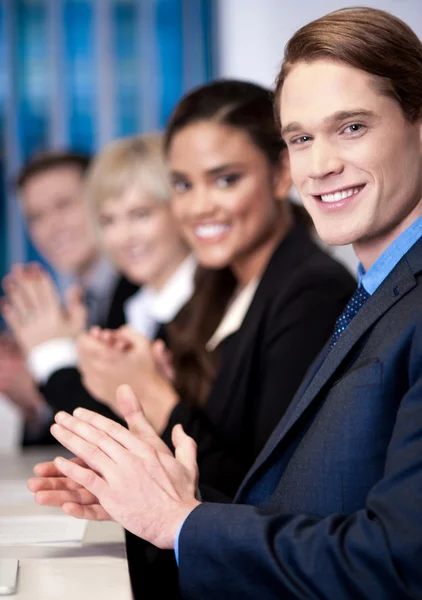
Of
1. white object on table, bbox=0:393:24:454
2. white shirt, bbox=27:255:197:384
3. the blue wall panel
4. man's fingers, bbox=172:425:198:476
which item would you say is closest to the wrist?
man's fingers, bbox=172:425:198:476

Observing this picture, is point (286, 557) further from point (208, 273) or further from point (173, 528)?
point (208, 273)

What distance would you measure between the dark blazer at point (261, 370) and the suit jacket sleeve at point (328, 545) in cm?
51

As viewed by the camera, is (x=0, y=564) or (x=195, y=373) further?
(x=195, y=373)

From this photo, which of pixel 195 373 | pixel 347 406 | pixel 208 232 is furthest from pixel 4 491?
pixel 347 406

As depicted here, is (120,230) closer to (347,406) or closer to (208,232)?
(208,232)

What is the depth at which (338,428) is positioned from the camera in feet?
3.24

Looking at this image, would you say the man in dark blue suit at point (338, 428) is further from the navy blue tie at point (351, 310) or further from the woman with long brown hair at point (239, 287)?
the woman with long brown hair at point (239, 287)

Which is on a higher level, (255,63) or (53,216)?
(255,63)

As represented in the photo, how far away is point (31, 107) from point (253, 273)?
291cm

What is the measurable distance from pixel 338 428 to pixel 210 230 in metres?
1.02

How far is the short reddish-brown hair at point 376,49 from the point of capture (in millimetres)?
1097

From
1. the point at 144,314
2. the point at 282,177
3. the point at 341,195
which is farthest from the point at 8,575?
the point at 144,314

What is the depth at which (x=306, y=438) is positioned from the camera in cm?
108

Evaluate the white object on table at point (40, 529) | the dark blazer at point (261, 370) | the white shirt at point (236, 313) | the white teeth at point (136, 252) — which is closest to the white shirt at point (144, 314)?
the white teeth at point (136, 252)
